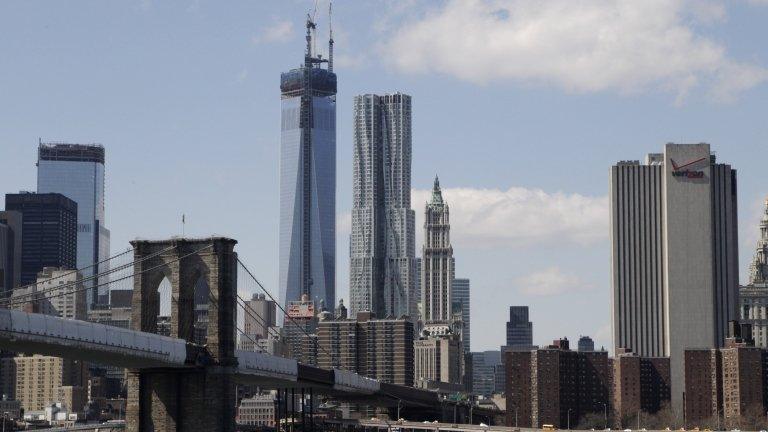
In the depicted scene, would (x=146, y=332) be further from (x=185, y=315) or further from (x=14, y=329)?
(x=14, y=329)

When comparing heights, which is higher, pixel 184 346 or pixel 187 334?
pixel 187 334

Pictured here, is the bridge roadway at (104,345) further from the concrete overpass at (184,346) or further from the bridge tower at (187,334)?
the bridge tower at (187,334)

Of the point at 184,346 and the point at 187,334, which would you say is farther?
the point at 187,334

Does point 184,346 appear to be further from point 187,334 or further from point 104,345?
point 104,345

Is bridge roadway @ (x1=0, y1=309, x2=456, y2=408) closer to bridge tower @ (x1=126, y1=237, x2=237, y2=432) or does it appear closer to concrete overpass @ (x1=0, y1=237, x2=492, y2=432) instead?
concrete overpass @ (x1=0, y1=237, x2=492, y2=432)

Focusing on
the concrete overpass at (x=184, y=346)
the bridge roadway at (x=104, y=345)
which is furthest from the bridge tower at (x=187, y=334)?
the bridge roadway at (x=104, y=345)

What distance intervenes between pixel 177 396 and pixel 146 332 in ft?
17.7

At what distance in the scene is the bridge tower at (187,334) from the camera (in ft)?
365

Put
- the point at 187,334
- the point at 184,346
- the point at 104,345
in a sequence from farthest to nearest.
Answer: the point at 187,334, the point at 184,346, the point at 104,345

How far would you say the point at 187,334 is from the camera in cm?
11381

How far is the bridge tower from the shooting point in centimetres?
11138

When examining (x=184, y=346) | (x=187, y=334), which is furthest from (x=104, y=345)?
(x=187, y=334)

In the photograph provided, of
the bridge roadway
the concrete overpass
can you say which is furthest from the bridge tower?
the bridge roadway

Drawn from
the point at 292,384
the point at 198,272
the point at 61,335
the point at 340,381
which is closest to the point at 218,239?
the point at 198,272
